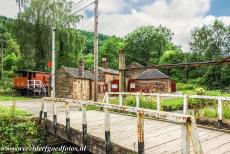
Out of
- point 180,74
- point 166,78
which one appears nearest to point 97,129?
point 166,78

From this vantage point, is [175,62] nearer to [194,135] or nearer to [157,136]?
[157,136]

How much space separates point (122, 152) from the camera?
21.8ft

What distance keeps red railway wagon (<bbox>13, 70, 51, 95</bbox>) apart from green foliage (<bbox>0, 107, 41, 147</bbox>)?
2199 centimetres

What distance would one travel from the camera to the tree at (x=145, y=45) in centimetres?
7569

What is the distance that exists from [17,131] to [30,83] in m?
24.0

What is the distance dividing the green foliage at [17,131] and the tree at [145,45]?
208 feet

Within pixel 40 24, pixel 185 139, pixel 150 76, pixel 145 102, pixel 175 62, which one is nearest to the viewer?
pixel 185 139

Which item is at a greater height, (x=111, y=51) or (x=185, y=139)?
(x=111, y=51)

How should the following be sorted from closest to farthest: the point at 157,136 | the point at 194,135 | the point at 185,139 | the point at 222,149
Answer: the point at 194,135
the point at 185,139
the point at 222,149
the point at 157,136

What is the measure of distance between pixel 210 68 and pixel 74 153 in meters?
44.3

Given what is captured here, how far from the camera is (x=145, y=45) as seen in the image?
251 feet

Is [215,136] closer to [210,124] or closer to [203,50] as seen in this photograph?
[210,124]

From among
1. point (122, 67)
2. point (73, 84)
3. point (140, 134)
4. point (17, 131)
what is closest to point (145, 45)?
point (73, 84)

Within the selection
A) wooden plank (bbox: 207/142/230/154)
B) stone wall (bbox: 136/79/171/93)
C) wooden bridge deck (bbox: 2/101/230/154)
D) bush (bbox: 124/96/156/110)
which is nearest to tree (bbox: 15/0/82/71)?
stone wall (bbox: 136/79/171/93)
